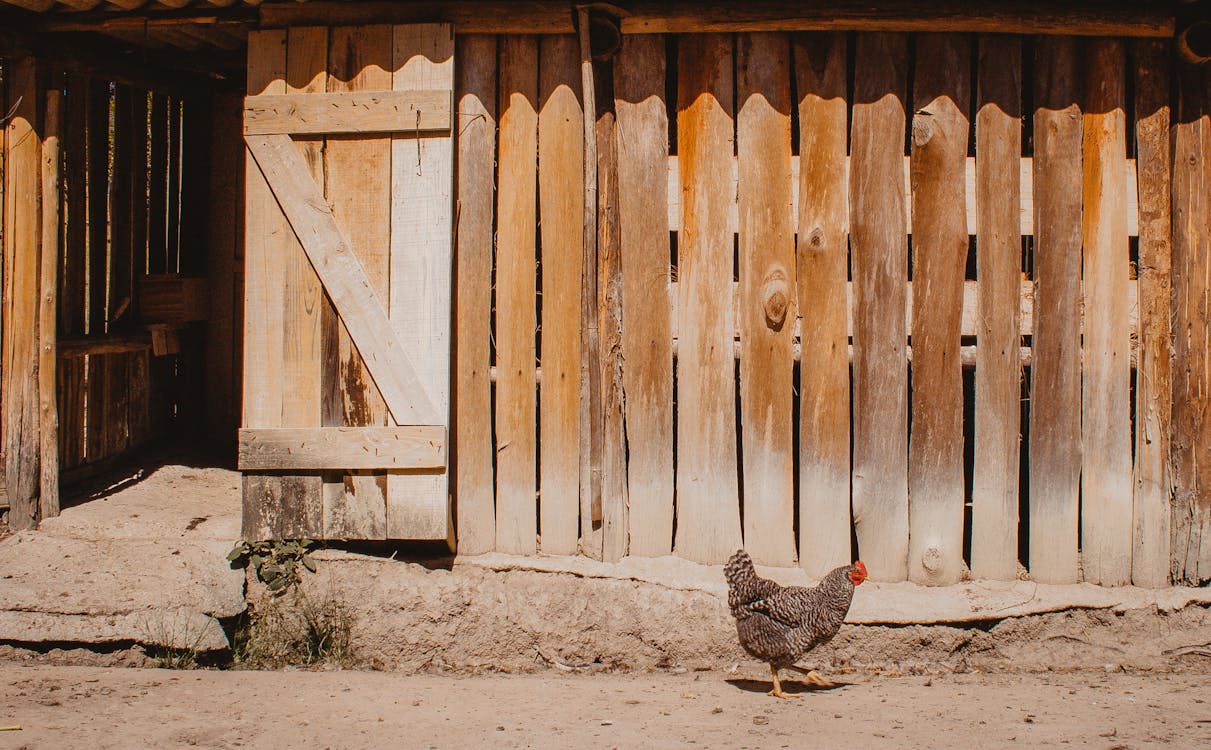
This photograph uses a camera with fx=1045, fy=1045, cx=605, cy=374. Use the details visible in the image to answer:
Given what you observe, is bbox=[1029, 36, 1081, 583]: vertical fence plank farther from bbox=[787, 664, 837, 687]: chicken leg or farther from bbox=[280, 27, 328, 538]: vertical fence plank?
bbox=[280, 27, 328, 538]: vertical fence plank

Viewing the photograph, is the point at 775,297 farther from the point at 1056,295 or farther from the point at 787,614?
the point at 787,614

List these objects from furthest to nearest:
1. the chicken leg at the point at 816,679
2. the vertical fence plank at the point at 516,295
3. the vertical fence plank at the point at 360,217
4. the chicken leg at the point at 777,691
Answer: the vertical fence plank at the point at 516,295
the vertical fence plank at the point at 360,217
the chicken leg at the point at 816,679
the chicken leg at the point at 777,691

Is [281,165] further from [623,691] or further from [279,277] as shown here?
[623,691]

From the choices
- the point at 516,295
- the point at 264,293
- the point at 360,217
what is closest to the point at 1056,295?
the point at 516,295

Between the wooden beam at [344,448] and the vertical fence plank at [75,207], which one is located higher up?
the vertical fence plank at [75,207]

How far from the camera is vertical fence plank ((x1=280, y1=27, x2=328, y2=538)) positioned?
4902 mm

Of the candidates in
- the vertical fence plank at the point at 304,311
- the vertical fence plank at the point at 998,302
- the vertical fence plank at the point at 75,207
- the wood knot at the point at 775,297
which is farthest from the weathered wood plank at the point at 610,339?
the vertical fence plank at the point at 75,207

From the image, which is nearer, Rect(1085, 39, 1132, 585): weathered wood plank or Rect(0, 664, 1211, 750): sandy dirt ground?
Rect(0, 664, 1211, 750): sandy dirt ground

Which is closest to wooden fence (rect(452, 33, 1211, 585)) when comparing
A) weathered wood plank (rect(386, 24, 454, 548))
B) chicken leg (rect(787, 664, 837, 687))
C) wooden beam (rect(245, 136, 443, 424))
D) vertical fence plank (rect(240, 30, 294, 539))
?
weathered wood plank (rect(386, 24, 454, 548))

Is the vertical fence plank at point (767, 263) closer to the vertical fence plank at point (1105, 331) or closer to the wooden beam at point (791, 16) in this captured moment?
the wooden beam at point (791, 16)

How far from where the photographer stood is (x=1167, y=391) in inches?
194

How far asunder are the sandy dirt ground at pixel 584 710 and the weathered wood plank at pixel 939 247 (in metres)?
0.85

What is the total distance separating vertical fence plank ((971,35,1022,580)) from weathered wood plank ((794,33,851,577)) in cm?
63

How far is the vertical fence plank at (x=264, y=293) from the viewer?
4.91 meters
